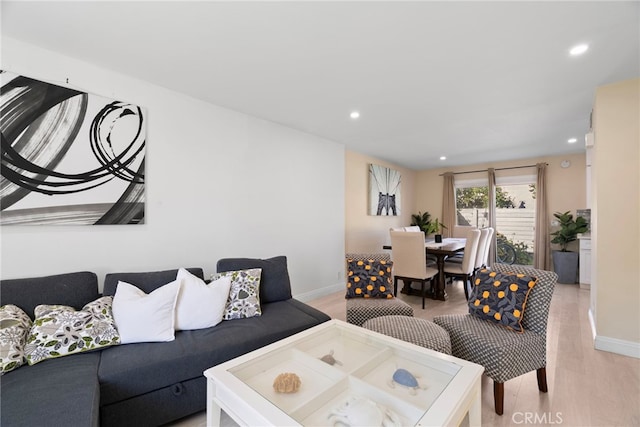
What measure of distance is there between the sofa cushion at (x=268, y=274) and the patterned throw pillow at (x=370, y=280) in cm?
65

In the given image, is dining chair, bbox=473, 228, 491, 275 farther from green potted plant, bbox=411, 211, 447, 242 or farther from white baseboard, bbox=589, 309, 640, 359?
white baseboard, bbox=589, 309, 640, 359

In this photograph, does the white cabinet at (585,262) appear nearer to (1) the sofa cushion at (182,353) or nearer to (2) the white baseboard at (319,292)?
(2) the white baseboard at (319,292)

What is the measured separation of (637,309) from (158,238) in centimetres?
420

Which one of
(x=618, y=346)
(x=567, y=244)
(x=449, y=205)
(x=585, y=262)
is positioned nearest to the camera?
(x=618, y=346)

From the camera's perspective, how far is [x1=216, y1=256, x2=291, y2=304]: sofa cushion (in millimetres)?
2453

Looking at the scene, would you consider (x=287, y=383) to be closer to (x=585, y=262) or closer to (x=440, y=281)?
(x=440, y=281)

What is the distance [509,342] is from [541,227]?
4.62 m

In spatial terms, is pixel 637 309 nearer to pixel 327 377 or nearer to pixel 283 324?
pixel 327 377

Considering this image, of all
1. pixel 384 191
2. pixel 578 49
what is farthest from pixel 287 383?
pixel 384 191

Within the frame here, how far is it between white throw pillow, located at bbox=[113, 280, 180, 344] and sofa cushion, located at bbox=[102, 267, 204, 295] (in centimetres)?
14

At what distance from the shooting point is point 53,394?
1.19 metres

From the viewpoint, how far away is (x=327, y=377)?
1348 millimetres

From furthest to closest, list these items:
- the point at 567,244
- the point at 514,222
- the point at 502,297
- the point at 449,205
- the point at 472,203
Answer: the point at 449,205 → the point at 472,203 → the point at 514,222 → the point at 567,244 → the point at 502,297

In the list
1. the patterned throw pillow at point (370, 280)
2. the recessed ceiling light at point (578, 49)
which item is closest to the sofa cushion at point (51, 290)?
the patterned throw pillow at point (370, 280)
